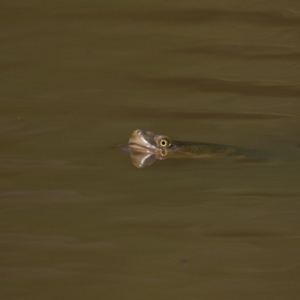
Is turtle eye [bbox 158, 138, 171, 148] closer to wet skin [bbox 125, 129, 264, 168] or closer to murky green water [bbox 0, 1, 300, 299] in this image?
wet skin [bbox 125, 129, 264, 168]

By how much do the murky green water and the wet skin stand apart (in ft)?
0.23

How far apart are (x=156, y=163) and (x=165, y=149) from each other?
4.6 inches

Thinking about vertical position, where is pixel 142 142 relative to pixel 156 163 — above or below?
above

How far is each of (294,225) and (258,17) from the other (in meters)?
3.19

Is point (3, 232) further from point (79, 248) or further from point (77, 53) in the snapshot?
point (77, 53)

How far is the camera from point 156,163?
A: 4.12 m

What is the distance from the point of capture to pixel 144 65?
18.3 feet

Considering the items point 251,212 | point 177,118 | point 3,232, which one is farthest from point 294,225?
point 177,118

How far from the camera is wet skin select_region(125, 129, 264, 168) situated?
13.6 feet

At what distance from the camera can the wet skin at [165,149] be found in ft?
13.6

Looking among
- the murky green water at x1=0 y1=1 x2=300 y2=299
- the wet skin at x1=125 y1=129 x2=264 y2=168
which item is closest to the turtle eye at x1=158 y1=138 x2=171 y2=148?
the wet skin at x1=125 y1=129 x2=264 y2=168

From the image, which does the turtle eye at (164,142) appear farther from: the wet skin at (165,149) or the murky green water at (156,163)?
the murky green water at (156,163)

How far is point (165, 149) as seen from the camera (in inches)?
165

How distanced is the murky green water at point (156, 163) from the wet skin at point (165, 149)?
2.8 inches
